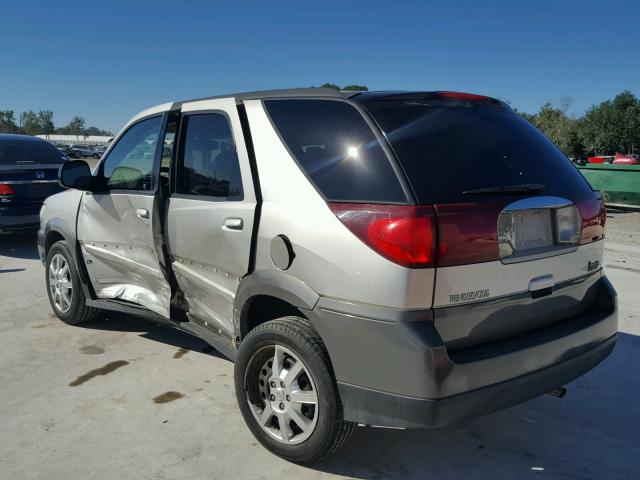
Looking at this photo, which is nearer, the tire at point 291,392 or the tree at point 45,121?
the tire at point 291,392

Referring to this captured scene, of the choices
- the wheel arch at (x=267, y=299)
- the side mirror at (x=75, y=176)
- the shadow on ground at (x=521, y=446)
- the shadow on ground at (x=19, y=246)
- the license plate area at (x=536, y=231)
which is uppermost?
the side mirror at (x=75, y=176)

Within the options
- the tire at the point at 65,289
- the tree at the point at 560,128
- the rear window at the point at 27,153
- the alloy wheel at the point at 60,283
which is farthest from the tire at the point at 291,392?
the tree at the point at 560,128

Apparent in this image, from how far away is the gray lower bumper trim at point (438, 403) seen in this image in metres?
2.31

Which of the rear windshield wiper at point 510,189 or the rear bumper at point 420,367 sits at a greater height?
the rear windshield wiper at point 510,189

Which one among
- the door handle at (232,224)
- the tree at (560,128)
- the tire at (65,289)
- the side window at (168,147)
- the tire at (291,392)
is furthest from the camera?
the tree at (560,128)

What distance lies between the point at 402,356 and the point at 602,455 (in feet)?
4.83

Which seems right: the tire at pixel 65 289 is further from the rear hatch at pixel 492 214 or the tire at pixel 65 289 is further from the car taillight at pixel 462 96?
the car taillight at pixel 462 96

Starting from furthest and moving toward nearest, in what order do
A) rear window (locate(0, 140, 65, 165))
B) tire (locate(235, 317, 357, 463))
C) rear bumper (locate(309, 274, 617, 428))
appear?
1. rear window (locate(0, 140, 65, 165))
2. tire (locate(235, 317, 357, 463))
3. rear bumper (locate(309, 274, 617, 428))

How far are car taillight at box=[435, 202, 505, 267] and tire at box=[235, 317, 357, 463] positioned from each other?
2.46ft

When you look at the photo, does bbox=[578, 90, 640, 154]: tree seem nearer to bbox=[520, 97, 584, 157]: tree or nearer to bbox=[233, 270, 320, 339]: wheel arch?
bbox=[520, 97, 584, 157]: tree

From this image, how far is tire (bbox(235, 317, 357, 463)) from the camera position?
2584 millimetres

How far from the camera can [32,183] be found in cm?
834

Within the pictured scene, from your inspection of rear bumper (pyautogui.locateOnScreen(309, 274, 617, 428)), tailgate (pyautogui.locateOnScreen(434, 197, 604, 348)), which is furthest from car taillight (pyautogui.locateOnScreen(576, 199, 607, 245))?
rear bumper (pyautogui.locateOnScreen(309, 274, 617, 428))

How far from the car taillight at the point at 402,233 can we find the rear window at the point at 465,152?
82 millimetres
